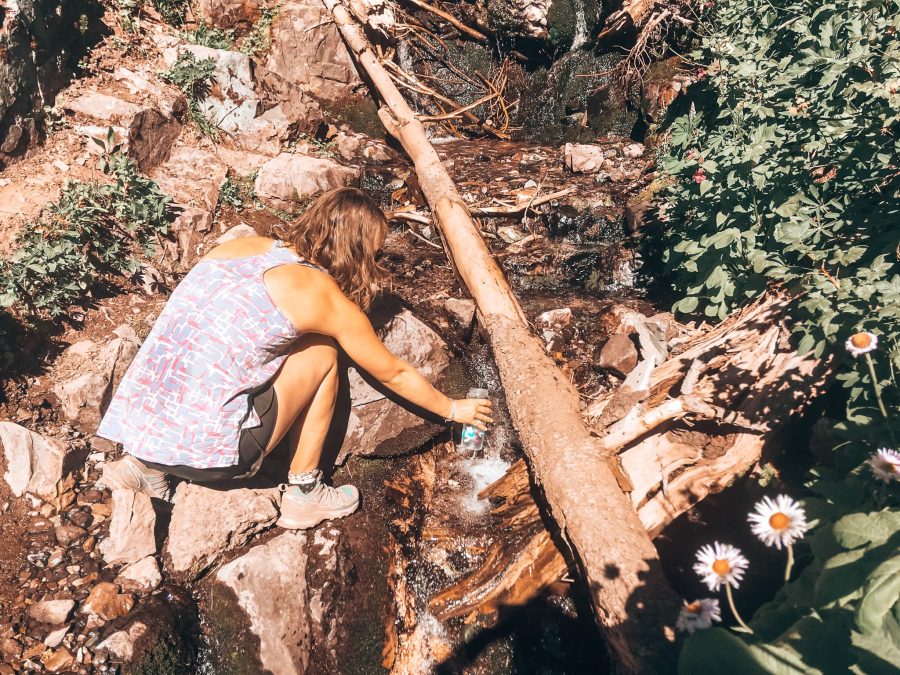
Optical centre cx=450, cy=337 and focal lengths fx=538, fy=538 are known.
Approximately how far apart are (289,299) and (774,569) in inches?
112

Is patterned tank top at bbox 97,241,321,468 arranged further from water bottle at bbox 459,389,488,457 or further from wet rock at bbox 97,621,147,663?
water bottle at bbox 459,389,488,457

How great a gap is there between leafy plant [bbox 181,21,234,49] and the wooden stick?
3.08 meters

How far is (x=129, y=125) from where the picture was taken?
511 cm

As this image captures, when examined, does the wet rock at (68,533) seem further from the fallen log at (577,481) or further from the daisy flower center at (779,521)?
the daisy flower center at (779,521)

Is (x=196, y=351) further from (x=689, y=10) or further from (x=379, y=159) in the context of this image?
(x=689, y=10)

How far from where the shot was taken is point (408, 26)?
8062 millimetres

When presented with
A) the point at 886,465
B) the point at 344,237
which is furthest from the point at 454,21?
the point at 886,465

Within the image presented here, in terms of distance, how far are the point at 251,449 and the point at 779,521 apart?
2.40m

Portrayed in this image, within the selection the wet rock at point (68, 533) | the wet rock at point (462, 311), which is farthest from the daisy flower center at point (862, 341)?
the wet rock at point (68, 533)

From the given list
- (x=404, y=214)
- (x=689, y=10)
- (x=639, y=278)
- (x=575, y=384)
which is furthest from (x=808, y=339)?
(x=689, y=10)

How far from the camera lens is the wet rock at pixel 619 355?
4.04 metres

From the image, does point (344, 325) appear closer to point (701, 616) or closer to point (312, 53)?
point (701, 616)

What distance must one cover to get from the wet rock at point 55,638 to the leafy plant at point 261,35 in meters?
6.80

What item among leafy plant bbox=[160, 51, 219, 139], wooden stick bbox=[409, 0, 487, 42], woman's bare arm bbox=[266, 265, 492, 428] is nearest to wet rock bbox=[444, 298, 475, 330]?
woman's bare arm bbox=[266, 265, 492, 428]
